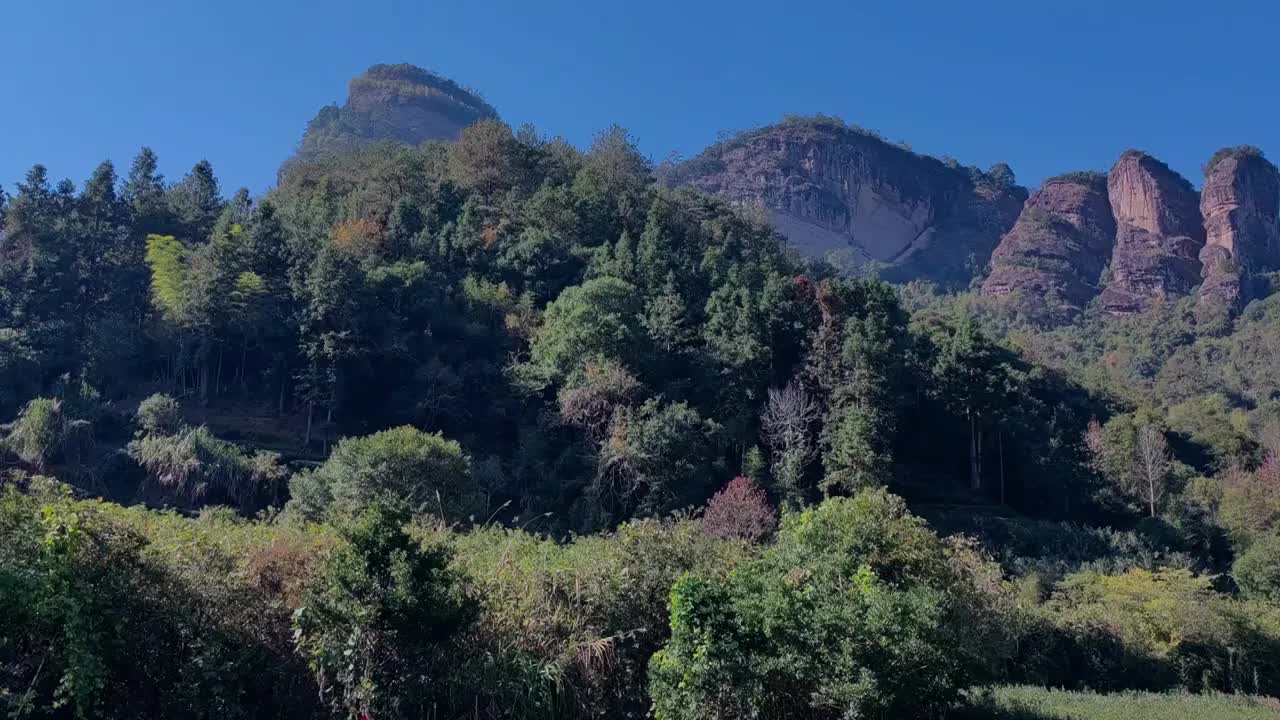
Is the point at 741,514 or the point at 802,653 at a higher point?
the point at 741,514

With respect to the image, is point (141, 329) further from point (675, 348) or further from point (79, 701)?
point (79, 701)

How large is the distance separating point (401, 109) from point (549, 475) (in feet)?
371

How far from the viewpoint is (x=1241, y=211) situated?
331 ft

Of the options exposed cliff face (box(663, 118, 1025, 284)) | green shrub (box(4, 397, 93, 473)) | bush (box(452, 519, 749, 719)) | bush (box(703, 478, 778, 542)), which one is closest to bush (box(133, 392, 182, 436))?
green shrub (box(4, 397, 93, 473))

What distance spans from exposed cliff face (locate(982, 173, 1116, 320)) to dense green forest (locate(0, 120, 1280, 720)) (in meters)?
38.9

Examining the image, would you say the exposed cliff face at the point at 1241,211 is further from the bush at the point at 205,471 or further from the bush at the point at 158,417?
the bush at the point at 158,417

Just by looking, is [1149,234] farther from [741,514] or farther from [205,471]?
[205,471]

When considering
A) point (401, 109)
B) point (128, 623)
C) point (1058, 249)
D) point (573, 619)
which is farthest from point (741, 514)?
point (401, 109)

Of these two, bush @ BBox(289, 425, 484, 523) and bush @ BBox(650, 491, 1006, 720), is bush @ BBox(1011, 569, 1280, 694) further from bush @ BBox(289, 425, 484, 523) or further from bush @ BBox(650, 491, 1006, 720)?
bush @ BBox(289, 425, 484, 523)

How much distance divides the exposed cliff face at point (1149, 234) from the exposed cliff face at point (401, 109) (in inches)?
3008

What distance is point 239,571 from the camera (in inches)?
419

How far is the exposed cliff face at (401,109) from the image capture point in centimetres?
12000

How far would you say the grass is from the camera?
12500mm

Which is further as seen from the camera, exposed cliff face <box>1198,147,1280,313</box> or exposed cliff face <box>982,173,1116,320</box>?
exposed cliff face <box>1198,147,1280,313</box>
